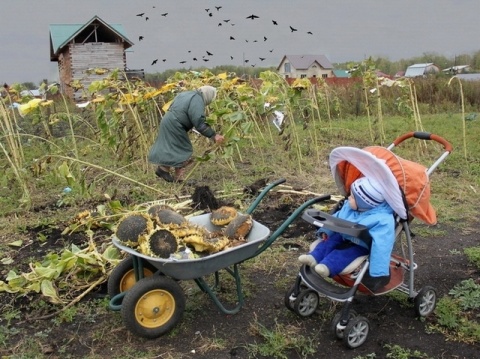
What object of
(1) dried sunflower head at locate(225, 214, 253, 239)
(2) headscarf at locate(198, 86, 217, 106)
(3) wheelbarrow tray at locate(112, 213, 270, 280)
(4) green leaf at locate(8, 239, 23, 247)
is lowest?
(4) green leaf at locate(8, 239, 23, 247)

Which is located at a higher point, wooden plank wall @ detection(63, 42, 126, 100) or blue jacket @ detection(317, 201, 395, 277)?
wooden plank wall @ detection(63, 42, 126, 100)

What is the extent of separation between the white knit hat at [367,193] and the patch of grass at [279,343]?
0.90m

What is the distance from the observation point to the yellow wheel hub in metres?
3.12

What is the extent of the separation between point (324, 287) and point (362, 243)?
355 millimetres

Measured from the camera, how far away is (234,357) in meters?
3.07

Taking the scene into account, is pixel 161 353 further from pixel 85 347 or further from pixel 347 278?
pixel 347 278

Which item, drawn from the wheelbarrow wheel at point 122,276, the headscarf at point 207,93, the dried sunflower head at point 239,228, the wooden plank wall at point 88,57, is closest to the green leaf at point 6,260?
the wheelbarrow wheel at point 122,276

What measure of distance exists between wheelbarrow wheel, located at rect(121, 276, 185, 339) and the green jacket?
359 centimetres

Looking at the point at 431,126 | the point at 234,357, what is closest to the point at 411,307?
the point at 234,357

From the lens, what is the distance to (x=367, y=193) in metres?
3.20

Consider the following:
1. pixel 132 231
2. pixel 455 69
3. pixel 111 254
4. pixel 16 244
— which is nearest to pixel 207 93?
pixel 16 244

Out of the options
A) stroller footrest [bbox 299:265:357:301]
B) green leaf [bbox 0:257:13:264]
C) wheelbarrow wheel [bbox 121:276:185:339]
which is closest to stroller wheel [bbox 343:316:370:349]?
stroller footrest [bbox 299:265:357:301]

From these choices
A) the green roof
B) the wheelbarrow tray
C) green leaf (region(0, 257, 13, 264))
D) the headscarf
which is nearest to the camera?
the wheelbarrow tray

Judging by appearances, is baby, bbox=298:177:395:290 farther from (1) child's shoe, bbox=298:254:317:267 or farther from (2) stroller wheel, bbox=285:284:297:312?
(2) stroller wheel, bbox=285:284:297:312
